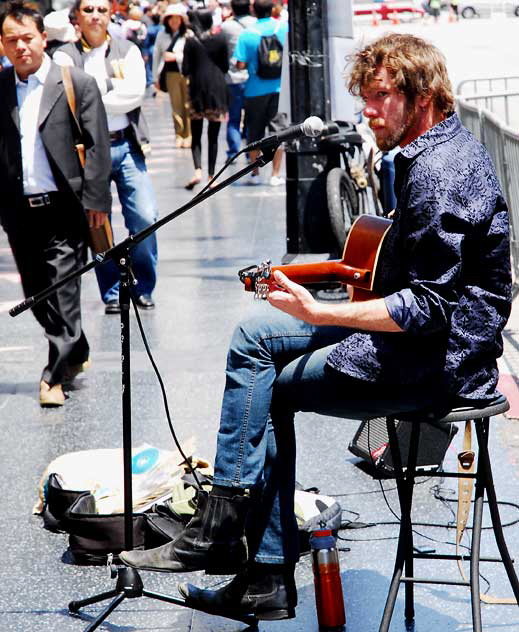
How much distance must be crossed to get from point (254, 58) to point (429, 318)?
418 inches

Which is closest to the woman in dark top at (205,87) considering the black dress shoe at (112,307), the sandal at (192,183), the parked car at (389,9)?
the sandal at (192,183)

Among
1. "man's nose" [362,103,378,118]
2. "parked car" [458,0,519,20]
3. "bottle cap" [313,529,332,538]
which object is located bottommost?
"parked car" [458,0,519,20]

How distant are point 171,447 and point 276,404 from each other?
206 centimetres

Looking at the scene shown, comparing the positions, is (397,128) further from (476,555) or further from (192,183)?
(192,183)

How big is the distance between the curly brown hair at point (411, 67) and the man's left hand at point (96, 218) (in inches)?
126

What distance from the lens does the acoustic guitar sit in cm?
348

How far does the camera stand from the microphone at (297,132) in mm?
3451

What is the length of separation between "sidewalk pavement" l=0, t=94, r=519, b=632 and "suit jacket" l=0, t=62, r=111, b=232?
1.05m

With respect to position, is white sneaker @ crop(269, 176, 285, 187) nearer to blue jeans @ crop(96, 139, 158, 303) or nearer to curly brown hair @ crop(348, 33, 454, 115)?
blue jeans @ crop(96, 139, 158, 303)

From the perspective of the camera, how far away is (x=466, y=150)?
11.1 ft

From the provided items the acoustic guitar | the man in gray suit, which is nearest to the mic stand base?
the acoustic guitar

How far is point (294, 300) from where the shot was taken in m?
3.36

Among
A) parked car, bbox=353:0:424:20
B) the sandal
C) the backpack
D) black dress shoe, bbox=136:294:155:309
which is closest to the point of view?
black dress shoe, bbox=136:294:155:309

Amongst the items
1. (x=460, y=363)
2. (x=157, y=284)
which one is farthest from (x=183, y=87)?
(x=460, y=363)
